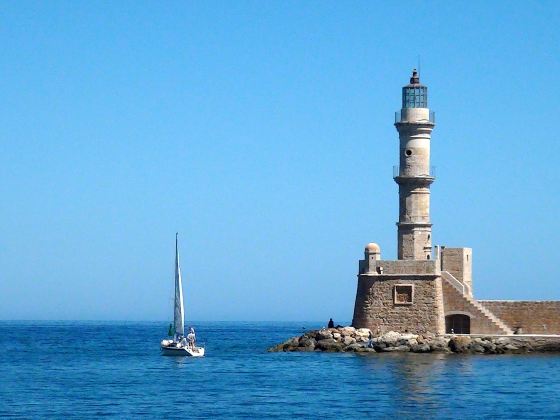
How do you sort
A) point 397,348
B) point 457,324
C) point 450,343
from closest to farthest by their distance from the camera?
point 450,343
point 397,348
point 457,324

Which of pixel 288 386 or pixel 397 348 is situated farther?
pixel 397 348

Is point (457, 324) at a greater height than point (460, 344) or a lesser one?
greater

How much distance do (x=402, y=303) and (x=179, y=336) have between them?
11.1 m

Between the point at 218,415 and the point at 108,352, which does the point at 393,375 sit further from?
the point at 108,352

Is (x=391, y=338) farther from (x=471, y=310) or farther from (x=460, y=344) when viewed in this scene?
(x=471, y=310)

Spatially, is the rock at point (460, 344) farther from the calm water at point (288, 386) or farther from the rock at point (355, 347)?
the rock at point (355, 347)

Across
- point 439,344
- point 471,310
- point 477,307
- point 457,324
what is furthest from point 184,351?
point 477,307

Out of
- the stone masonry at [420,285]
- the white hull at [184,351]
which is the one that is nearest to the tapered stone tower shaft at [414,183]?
the stone masonry at [420,285]

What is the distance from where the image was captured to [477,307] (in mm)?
52312

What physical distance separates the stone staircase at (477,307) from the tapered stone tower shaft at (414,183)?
135cm

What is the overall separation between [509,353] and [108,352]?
22047mm

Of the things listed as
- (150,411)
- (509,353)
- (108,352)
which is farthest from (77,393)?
(108,352)

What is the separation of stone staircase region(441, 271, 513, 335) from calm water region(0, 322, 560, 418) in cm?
238

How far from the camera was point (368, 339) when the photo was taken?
5209cm
